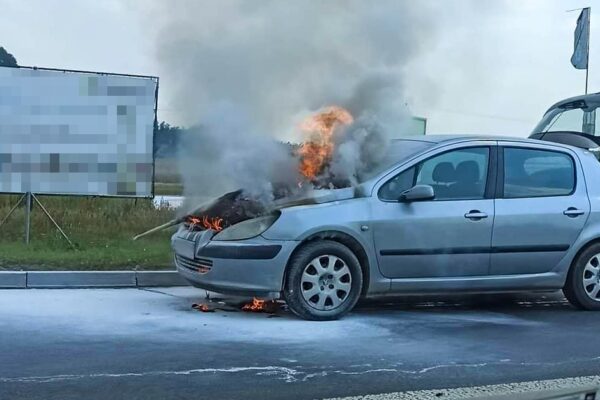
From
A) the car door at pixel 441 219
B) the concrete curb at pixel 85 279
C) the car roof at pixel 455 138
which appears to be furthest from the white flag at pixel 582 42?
the concrete curb at pixel 85 279

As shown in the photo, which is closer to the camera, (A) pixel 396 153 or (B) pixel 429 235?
(B) pixel 429 235

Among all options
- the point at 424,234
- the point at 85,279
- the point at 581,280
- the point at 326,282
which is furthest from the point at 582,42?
the point at 85,279

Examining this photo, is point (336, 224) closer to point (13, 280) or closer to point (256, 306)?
point (256, 306)

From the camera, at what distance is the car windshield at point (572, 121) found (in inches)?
429

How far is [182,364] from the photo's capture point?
5.12m

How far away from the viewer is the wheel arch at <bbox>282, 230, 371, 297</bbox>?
639 centimetres

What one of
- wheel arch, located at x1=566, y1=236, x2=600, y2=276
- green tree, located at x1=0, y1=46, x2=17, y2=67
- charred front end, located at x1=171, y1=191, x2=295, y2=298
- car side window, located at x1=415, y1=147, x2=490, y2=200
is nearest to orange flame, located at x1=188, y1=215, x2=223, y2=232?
charred front end, located at x1=171, y1=191, x2=295, y2=298

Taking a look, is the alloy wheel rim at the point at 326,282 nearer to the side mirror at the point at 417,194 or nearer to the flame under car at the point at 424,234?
the flame under car at the point at 424,234

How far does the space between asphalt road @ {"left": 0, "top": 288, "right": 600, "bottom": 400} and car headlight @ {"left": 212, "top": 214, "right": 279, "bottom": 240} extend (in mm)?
687

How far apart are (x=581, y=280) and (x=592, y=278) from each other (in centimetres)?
13

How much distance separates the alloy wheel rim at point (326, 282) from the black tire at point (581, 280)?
85.9 inches

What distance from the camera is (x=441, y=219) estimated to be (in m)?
6.69

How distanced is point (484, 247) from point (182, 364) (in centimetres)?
295

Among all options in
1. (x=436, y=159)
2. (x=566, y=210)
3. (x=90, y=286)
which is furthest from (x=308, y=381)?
(x=90, y=286)
